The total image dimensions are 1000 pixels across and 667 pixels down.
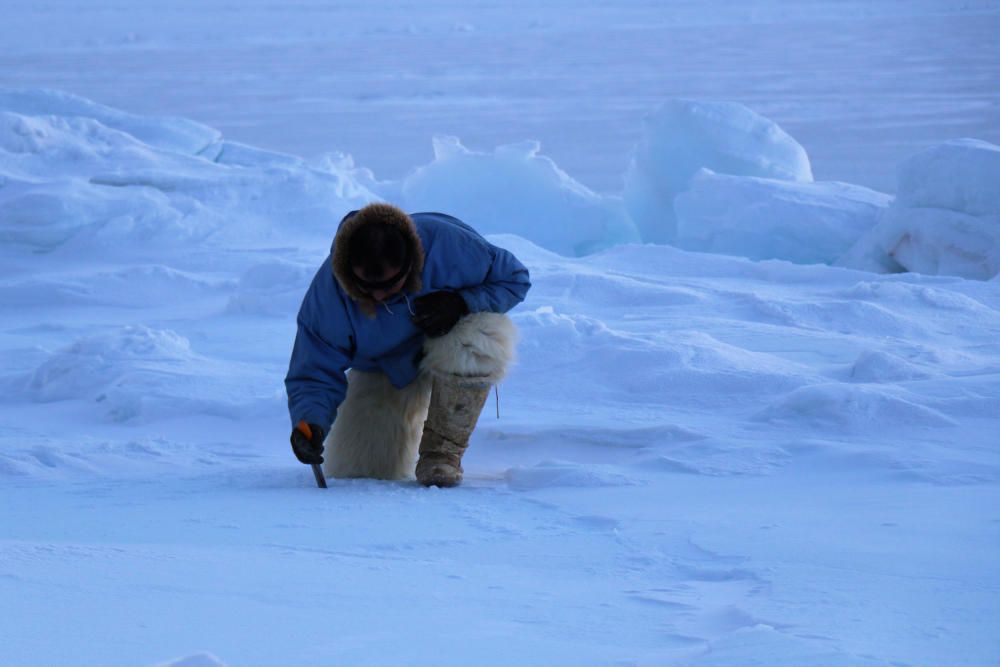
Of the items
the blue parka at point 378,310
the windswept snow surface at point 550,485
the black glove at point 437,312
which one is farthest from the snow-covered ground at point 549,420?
the black glove at point 437,312

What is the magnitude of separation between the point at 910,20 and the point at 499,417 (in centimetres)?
2878

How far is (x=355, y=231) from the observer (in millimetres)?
2482

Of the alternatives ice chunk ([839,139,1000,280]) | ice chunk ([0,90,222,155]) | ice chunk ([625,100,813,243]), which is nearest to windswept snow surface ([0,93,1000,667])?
ice chunk ([839,139,1000,280])

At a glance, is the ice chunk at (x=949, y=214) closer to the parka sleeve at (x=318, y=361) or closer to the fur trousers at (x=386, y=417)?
the fur trousers at (x=386, y=417)

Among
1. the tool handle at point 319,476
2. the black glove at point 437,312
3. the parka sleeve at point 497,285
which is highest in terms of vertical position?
the parka sleeve at point 497,285

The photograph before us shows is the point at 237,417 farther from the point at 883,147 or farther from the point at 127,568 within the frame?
the point at 883,147

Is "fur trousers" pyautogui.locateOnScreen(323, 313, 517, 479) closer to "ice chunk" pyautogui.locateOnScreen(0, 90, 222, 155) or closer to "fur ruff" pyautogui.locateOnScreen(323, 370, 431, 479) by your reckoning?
"fur ruff" pyautogui.locateOnScreen(323, 370, 431, 479)

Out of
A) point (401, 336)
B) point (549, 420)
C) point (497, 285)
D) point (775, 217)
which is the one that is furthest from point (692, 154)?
point (401, 336)

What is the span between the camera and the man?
2510 mm

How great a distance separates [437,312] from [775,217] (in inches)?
171

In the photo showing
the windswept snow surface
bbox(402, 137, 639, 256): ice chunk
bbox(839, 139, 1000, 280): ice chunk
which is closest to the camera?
the windswept snow surface

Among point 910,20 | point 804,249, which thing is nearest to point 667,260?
point 804,249

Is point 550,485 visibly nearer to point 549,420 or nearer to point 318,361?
point 318,361

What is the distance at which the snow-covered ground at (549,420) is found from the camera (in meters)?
1.65
